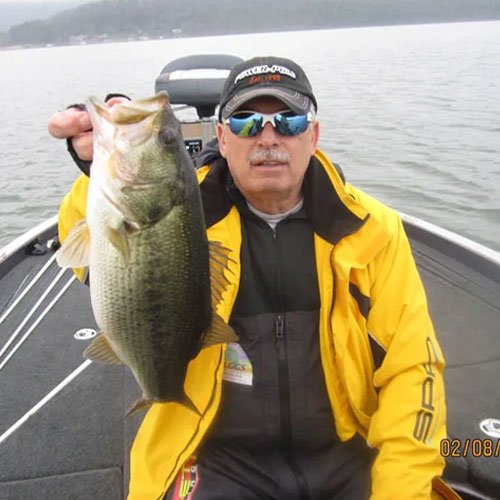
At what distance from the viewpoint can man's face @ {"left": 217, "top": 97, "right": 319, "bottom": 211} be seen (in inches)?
87.4

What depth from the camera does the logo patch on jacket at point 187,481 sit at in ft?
7.19

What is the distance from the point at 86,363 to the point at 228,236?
1888 millimetres

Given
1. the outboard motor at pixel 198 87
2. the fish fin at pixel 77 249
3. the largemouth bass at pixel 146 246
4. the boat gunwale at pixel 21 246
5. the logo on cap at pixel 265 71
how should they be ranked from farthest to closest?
1. the outboard motor at pixel 198 87
2. the boat gunwale at pixel 21 246
3. the logo on cap at pixel 265 71
4. the fish fin at pixel 77 249
5. the largemouth bass at pixel 146 246

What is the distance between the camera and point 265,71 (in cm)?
229

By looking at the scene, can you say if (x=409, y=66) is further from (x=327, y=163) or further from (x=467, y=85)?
(x=327, y=163)

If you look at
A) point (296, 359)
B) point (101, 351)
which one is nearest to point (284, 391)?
point (296, 359)

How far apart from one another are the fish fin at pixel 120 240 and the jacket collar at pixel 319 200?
54 cm

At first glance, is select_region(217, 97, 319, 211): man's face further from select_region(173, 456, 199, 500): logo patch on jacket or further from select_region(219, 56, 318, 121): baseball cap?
select_region(173, 456, 199, 500): logo patch on jacket

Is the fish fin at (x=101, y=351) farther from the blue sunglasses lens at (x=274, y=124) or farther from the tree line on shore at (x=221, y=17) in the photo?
the tree line on shore at (x=221, y=17)

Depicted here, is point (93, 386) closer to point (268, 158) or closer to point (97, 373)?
point (97, 373)

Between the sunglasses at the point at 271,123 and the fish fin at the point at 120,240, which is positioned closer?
the fish fin at the point at 120,240

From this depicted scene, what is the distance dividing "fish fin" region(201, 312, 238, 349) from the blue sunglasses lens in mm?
721

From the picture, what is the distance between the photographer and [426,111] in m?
16.1

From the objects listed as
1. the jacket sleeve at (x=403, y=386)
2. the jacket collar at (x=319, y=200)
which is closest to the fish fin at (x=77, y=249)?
the jacket collar at (x=319, y=200)
